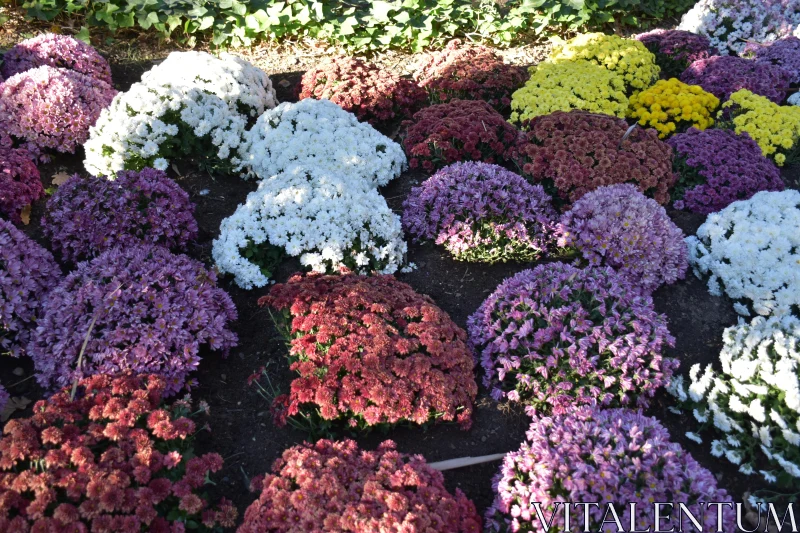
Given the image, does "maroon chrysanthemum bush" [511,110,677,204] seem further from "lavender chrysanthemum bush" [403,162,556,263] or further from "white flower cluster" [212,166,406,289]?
"white flower cluster" [212,166,406,289]

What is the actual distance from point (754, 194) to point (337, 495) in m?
4.78

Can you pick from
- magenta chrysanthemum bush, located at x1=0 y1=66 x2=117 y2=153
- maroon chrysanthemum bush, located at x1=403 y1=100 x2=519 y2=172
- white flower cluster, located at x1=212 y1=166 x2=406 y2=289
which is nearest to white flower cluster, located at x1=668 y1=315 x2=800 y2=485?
white flower cluster, located at x1=212 y1=166 x2=406 y2=289

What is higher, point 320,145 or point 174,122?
point 174,122

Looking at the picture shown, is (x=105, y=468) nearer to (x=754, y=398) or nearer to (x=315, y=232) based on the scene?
(x=315, y=232)

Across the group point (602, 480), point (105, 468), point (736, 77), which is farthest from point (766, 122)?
point (105, 468)

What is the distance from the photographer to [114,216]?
481cm

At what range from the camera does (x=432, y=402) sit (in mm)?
3729

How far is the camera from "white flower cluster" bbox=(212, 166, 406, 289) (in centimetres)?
482

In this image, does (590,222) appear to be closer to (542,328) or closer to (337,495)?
(542,328)

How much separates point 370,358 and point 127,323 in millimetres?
1577

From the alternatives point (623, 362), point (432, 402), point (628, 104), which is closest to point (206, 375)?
point (432, 402)

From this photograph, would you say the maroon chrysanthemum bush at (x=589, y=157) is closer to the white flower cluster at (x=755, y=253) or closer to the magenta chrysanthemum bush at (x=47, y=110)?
the white flower cluster at (x=755, y=253)

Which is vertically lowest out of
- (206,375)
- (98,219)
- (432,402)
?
(206,375)

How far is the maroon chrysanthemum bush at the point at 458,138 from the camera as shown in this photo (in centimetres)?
602
